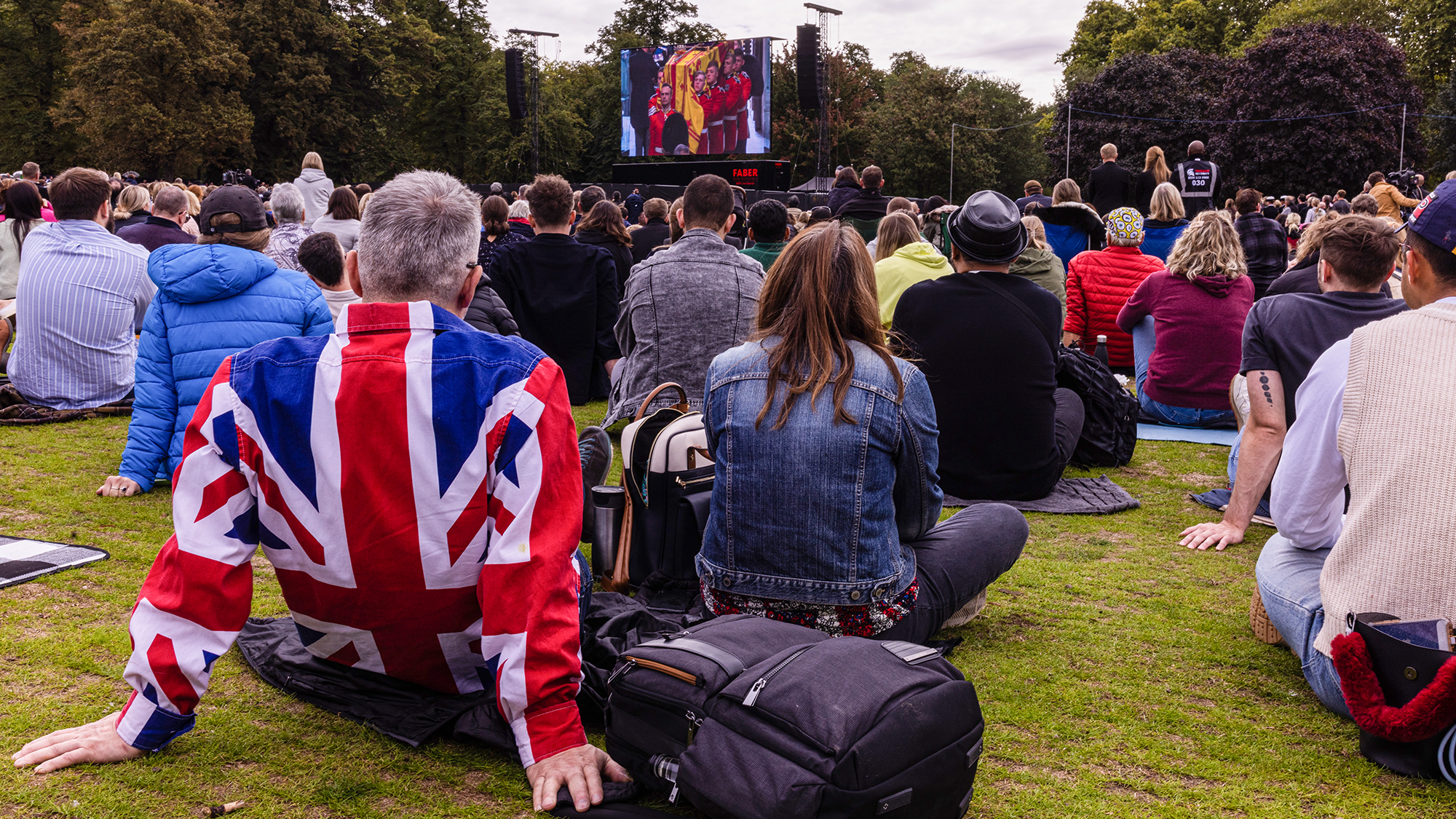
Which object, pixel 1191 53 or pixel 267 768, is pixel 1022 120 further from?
pixel 267 768

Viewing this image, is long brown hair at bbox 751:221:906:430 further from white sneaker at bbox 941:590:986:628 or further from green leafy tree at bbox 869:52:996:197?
green leafy tree at bbox 869:52:996:197

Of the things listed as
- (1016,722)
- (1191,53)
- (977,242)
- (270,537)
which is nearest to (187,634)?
(270,537)

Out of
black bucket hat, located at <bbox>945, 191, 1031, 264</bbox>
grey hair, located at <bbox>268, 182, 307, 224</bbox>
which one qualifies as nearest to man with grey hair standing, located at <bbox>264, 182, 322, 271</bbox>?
grey hair, located at <bbox>268, 182, 307, 224</bbox>

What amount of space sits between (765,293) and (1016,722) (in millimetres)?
1354

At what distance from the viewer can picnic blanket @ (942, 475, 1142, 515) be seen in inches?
190

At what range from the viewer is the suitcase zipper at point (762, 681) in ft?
6.41

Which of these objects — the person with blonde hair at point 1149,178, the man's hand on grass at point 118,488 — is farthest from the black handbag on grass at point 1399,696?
the person with blonde hair at point 1149,178

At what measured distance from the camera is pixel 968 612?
336cm

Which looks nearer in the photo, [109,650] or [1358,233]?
[109,650]

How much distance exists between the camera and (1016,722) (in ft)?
8.89

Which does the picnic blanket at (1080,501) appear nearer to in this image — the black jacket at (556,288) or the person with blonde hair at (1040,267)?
the person with blonde hair at (1040,267)

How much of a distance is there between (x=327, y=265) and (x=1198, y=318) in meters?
5.06

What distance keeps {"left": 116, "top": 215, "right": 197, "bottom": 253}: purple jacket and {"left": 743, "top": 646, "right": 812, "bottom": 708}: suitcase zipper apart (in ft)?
23.0

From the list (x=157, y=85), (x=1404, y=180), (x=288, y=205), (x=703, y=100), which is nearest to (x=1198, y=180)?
(x=1404, y=180)
